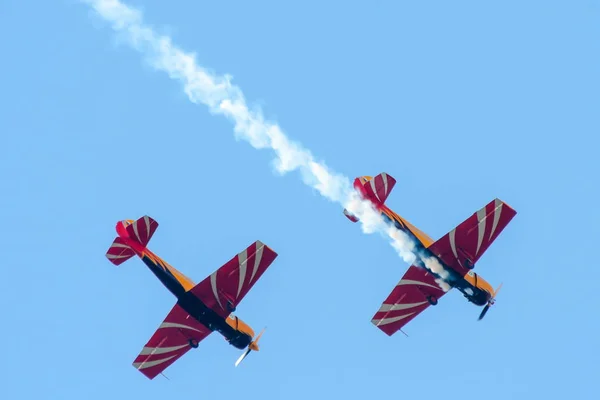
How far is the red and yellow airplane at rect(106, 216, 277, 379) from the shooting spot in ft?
168

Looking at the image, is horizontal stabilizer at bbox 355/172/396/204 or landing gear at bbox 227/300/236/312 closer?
horizontal stabilizer at bbox 355/172/396/204

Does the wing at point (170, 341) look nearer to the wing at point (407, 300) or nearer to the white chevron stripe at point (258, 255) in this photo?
the white chevron stripe at point (258, 255)

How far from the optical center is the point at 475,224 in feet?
168

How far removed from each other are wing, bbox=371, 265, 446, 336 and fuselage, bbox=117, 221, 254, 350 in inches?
215

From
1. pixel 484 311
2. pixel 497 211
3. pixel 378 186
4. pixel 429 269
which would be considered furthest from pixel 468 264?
pixel 378 186

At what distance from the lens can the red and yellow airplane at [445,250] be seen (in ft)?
168

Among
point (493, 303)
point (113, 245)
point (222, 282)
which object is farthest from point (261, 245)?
point (493, 303)

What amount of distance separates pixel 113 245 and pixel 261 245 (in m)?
5.46

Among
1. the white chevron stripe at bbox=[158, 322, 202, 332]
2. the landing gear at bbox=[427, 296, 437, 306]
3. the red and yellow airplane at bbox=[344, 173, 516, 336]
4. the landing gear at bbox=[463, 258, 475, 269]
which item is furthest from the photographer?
the landing gear at bbox=[427, 296, 437, 306]

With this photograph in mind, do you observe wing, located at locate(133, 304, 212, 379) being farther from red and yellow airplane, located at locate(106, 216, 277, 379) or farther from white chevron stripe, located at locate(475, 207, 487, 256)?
white chevron stripe, located at locate(475, 207, 487, 256)

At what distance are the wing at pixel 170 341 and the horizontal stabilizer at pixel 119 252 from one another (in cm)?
270

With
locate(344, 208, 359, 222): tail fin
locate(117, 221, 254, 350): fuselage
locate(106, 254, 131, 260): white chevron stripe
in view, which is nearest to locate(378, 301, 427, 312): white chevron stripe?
locate(344, 208, 359, 222): tail fin

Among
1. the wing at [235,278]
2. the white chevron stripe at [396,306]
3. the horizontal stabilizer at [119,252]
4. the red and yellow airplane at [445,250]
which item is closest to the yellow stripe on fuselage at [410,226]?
the red and yellow airplane at [445,250]

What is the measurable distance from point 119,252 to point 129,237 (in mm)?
768
